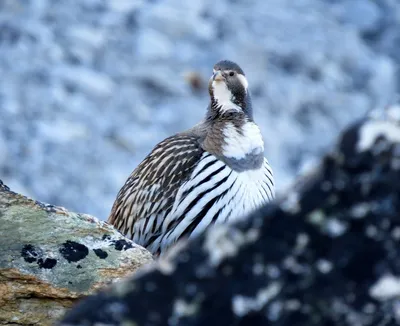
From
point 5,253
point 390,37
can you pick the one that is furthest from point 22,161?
point 5,253

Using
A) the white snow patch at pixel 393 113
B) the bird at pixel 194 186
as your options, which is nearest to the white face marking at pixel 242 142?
the bird at pixel 194 186

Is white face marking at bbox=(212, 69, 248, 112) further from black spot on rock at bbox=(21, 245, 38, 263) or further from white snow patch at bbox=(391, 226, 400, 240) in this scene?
white snow patch at bbox=(391, 226, 400, 240)

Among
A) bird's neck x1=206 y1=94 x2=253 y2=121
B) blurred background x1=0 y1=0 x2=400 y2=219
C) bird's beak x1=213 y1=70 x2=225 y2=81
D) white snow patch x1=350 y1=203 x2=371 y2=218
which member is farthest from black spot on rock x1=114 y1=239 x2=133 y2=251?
blurred background x1=0 y1=0 x2=400 y2=219

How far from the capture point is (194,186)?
748 centimetres

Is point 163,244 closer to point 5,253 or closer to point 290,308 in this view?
point 5,253

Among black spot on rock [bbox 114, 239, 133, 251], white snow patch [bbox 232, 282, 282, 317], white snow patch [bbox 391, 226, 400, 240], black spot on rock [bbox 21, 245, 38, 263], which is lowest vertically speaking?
white snow patch [bbox 232, 282, 282, 317]

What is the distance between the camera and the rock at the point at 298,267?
109 inches

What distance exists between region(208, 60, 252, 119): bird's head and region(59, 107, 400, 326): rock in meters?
5.29

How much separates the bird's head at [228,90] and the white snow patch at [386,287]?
5385 millimetres

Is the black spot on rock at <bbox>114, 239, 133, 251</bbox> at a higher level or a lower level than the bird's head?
lower

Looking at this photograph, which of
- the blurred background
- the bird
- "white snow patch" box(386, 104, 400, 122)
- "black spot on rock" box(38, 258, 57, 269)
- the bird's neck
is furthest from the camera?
the blurred background

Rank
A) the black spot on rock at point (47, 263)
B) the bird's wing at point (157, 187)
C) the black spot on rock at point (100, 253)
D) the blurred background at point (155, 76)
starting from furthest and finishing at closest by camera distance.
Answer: the blurred background at point (155, 76), the bird's wing at point (157, 187), the black spot on rock at point (100, 253), the black spot on rock at point (47, 263)

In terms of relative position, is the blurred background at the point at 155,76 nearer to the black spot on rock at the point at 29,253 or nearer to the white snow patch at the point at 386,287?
the black spot on rock at the point at 29,253

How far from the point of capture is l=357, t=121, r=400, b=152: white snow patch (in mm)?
2867
